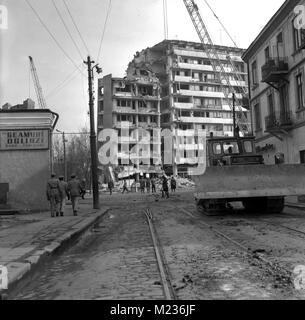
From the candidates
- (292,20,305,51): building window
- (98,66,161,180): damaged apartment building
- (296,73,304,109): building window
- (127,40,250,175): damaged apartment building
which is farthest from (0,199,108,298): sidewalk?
(127,40,250,175): damaged apartment building

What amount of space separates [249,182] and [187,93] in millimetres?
78968

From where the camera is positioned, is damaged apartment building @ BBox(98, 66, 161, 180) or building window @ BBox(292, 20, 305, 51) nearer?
building window @ BBox(292, 20, 305, 51)

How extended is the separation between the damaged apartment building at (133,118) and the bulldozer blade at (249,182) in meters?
67.0

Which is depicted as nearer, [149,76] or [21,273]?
[21,273]

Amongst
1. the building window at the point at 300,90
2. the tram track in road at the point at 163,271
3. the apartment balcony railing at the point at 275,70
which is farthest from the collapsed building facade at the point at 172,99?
the tram track in road at the point at 163,271

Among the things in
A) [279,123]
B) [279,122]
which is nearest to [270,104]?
[279,122]

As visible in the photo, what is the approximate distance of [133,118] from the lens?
298 ft

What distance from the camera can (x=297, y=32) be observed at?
94.2ft

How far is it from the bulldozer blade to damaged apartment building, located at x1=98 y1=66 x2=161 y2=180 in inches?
2639

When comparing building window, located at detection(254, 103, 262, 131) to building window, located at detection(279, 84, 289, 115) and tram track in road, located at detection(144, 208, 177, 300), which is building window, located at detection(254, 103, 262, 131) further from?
tram track in road, located at detection(144, 208, 177, 300)

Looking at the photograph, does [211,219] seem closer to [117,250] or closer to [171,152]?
[117,250]

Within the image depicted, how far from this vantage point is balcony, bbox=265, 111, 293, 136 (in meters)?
30.4
